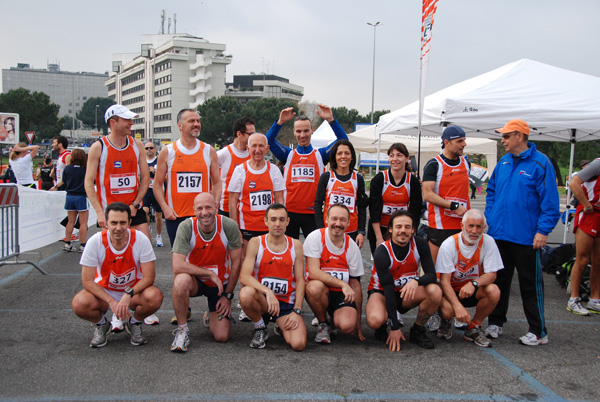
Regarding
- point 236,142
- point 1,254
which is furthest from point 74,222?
point 236,142

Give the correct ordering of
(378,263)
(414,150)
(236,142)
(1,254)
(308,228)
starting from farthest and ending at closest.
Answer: (414,150)
(1,254)
(236,142)
(308,228)
(378,263)

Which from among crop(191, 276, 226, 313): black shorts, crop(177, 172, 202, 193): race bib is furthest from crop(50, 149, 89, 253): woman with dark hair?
crop(191, 276, 226, 313): black shorts

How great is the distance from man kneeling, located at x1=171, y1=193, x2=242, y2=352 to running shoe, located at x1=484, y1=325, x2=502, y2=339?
2470 mm

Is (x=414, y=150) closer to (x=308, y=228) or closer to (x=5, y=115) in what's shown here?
(x=5, y=115)

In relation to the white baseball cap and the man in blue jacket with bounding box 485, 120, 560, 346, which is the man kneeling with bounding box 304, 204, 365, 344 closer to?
the man in blue jacket with bounding box 485, 120, 560, 346

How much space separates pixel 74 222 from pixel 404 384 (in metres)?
7.18

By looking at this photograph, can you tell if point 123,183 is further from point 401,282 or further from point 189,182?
point 401,282

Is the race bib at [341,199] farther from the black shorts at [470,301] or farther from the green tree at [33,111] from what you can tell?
the green tree at [33,111]

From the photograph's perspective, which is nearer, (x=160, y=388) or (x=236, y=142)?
(x=160, y=388)

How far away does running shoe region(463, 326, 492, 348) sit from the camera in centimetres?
421

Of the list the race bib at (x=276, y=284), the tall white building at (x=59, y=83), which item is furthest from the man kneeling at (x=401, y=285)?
the tall white building at (x=59, y=83)

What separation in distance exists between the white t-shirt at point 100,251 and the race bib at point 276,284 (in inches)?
41.4

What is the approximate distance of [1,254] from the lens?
248 inches

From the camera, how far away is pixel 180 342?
3928 mm
